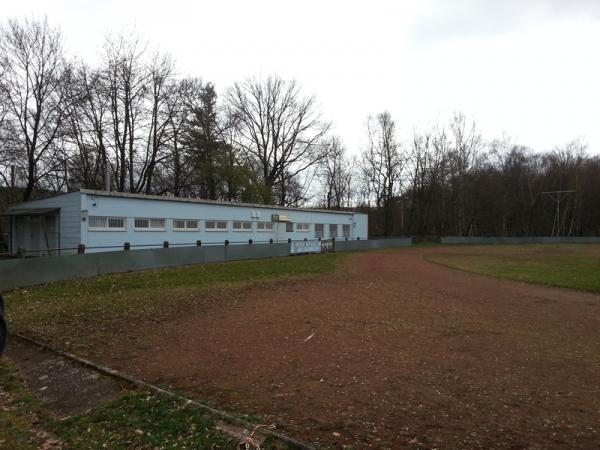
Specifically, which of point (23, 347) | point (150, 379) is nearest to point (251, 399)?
point (150, 379)

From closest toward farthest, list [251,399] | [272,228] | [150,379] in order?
[251,399], [150,379], [272,228]

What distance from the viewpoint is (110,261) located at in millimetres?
17500

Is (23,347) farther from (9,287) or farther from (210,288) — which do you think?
(9,287)

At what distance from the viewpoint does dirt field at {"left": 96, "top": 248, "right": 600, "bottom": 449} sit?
431cm

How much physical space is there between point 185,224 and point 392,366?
22.2 m

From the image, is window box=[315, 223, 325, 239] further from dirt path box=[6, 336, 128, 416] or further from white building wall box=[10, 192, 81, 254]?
dirt path box=[6, 336, 128, 416]

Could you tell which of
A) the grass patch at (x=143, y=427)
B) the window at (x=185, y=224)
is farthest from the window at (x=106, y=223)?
the grass patch at (x=143, y=427)

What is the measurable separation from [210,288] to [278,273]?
5394mm

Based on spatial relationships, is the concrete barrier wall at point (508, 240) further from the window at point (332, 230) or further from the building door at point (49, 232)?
the building door at point (49, 232)

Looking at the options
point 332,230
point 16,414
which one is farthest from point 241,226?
point 16,414

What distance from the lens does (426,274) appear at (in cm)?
2008

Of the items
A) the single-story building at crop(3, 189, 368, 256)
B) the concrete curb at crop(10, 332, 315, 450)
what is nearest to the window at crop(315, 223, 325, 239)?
the single-story building at crop(3, 189, 368, 256)

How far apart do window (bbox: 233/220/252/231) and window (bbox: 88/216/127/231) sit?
8.88m

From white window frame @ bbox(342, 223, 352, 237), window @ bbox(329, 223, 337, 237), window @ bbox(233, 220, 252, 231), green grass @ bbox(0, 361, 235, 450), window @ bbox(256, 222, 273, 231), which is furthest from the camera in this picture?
white window frame @ bbox(342, 223, 352, 237)
